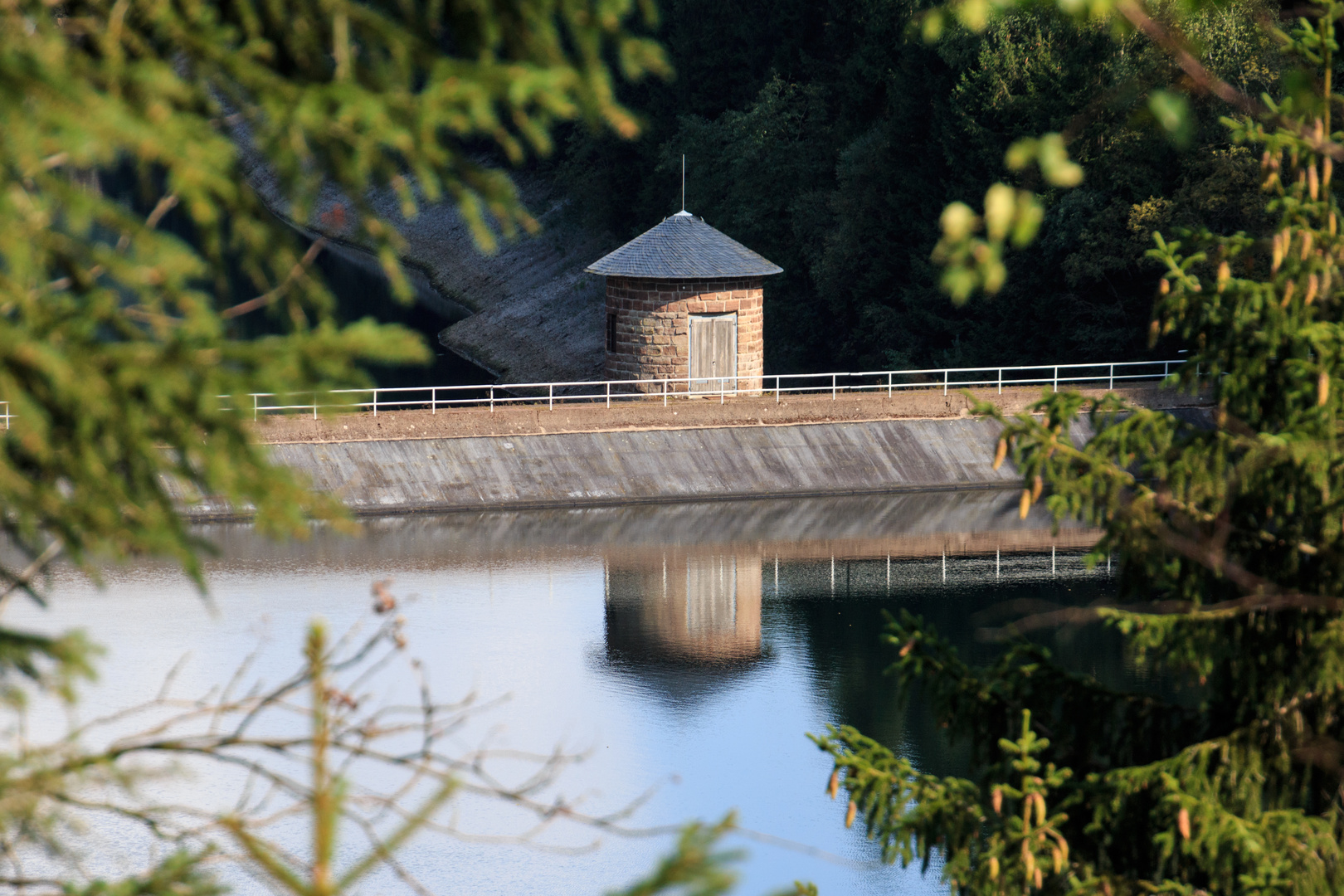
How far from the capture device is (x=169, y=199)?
4.75 metres

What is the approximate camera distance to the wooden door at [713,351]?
34531 millimetres

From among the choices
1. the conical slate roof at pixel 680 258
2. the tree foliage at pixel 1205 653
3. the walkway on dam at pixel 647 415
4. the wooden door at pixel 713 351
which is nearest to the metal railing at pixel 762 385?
the wooden door at pixel 713 351

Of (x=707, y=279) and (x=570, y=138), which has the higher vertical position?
(x=570, y=138)

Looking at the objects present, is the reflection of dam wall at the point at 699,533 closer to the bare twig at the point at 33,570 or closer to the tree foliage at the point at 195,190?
the bare twig at the point at 33,570

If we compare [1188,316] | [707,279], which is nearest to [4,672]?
[1188,316]

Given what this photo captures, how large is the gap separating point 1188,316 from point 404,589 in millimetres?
16797

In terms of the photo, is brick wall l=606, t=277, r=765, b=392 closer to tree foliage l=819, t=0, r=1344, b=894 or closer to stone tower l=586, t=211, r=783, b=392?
stone tower l=586, t=211, r=783, b=392

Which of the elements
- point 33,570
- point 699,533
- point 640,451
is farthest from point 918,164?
point 33,570

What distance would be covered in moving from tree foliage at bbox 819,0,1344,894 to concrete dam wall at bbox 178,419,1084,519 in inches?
838

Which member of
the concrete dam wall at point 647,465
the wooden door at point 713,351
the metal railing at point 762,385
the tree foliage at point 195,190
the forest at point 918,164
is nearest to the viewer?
the tree foliage at point 195,190

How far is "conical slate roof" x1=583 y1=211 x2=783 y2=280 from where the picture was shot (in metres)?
34.0

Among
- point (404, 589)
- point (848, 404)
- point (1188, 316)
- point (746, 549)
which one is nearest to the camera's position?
point (1188, 316)

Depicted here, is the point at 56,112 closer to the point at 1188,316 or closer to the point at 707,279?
the point at 1188,316

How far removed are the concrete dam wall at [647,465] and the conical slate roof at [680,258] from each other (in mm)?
3229
